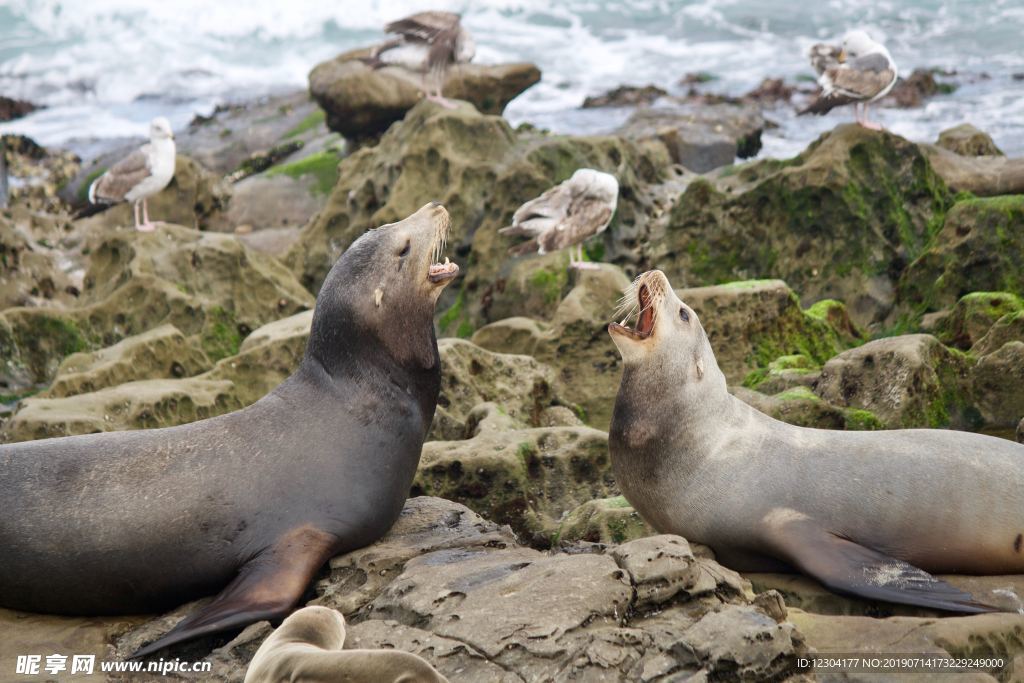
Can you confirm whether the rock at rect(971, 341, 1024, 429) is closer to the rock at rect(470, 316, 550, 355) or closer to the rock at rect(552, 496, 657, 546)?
the rock at rect(552, 496, 657, 546)

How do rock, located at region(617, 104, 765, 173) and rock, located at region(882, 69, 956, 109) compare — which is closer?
rock, located at region(617, 104, 765, 173)

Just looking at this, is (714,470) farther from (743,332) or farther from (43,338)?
(43,338)

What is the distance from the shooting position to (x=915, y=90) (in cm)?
2320

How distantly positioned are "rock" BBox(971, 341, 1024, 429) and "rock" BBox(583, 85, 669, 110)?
18962mm

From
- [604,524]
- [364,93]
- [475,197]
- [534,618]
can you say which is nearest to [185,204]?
[364,93]

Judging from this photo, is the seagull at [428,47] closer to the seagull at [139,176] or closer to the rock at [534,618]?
the seagull at [139,176]

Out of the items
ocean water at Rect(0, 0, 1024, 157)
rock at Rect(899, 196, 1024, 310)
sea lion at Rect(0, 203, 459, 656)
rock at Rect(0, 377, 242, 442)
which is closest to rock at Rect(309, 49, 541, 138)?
ocean water at Rect(0, 0, 1024, 157)

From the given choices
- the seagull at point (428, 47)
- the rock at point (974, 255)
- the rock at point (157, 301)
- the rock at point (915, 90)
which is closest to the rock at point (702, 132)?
the rock at point (915, 90)

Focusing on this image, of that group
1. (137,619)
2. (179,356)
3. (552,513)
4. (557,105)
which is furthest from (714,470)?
(557,105)

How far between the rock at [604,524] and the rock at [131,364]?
13.1 feet

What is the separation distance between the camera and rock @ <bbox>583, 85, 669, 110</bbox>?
2562 cm

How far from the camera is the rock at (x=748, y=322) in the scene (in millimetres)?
8422

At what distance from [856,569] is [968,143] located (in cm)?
1123

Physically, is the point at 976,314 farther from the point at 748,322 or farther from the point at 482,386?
the point at 482,386
